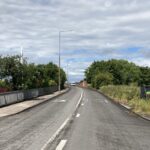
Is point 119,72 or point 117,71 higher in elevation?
point 117,71

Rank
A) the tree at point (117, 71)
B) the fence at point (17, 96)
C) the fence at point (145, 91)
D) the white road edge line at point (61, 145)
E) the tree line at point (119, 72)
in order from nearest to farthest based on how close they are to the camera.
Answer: the white road edge line at point (61, 145)
the fence at point (17, 96)
the fence at point (145, 91)
the tree line at point (119, 72)
the tree at point (117, 71)

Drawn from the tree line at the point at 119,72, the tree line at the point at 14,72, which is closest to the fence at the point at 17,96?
the tree line at the point at 14,72

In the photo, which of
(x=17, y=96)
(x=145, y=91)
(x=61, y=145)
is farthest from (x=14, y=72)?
(x=61, y=145)

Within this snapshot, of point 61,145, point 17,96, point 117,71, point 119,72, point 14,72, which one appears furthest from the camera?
point 117,71

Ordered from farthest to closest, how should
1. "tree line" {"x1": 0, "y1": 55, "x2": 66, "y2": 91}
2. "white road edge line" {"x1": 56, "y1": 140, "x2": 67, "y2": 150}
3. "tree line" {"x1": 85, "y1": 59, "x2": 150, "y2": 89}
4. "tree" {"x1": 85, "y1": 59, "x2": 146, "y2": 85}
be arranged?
"tree" {"x1": 85, "y1": 59, "x2": 146, "y2": 85}, "tree line" {"x1": 85, "y1": 59, "x2": 150, "y2": 89}, "tree line" {"x1": 0, "y1": 55, "x2": 66, "y2": 91}, "white road edge line" {"x1": 56, "y1": 140, "x2": 67, "y2": 150}

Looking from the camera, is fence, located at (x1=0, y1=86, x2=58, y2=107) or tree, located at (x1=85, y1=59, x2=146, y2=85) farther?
tree, located at (x1=85, y1=59, x2=146, y2=85)

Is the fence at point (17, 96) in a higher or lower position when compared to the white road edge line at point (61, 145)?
higher

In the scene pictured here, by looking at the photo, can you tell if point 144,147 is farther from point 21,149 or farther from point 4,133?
point 4,133

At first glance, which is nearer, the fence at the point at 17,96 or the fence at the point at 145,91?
the fence at the point at 17,96

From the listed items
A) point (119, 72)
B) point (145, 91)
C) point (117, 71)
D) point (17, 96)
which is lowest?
point (17, 96)

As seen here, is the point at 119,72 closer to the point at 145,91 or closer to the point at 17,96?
the point at 145,91

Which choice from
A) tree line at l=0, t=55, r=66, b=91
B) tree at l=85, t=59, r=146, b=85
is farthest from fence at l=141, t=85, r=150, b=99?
tree at l=85, t=59, r=146, b=85

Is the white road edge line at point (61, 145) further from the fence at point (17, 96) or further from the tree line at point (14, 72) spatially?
the tree line at point (14, 72)

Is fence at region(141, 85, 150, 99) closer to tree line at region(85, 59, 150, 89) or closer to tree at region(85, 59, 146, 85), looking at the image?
tree line at region(85, 59, 150, 89)
